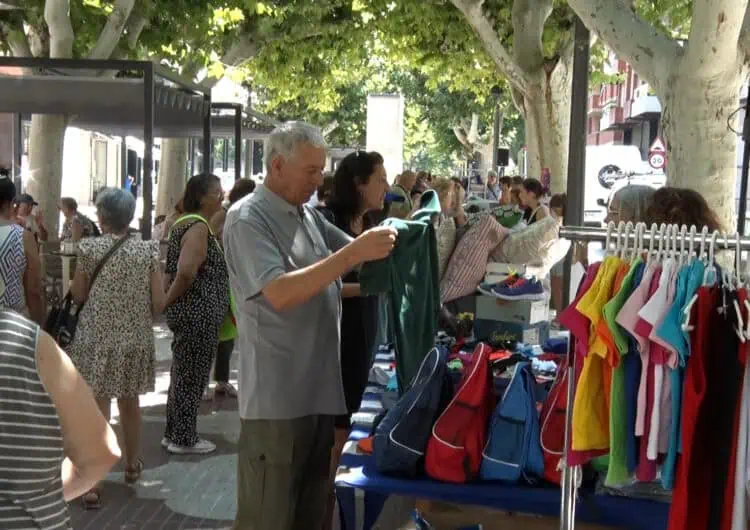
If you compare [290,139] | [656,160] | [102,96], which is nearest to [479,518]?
[290,139]

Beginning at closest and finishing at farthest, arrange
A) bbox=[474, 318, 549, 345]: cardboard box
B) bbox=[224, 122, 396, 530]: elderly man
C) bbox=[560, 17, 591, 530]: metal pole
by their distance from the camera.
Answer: bbox=[224, 122, 396, 530]: elderly man
bbox=[474, 318, 549, 345]: cardboard box
bbox=[560, 17, 591, 530]: metal pole

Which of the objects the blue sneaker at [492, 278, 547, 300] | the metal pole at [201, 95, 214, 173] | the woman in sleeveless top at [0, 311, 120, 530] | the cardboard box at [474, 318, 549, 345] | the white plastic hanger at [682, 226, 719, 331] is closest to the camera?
the woman in sleeveless top at [0, 311, 120, 530]

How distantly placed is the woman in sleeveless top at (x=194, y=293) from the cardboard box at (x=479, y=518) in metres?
2.86

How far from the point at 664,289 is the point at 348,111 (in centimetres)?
4342

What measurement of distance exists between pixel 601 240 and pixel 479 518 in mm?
1207

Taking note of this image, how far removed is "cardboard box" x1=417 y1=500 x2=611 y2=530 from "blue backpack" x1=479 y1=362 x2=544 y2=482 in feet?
0.60

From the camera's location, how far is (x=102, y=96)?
1006cm

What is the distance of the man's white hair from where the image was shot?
11.7 ft

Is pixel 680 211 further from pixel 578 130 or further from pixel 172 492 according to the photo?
pixel 578 130

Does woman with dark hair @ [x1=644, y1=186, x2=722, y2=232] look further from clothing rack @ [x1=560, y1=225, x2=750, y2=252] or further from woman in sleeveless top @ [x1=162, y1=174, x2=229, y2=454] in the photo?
woman in sleeveless top @ [x1=162, y1=174, x2=229, y2=454]

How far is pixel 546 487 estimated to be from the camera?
11.6 feet

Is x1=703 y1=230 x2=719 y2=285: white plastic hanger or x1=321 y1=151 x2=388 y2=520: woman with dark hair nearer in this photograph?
x1=703 y1=230 x2=719 y2=285: white plastic hanger

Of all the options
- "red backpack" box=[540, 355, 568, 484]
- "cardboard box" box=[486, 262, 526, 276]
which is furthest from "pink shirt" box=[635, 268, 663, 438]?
"cardboard box" box=[486, 262, 526, 276]

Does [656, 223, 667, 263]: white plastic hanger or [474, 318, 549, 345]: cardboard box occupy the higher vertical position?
[656, 223, 667, 263]: white plastic hanger
